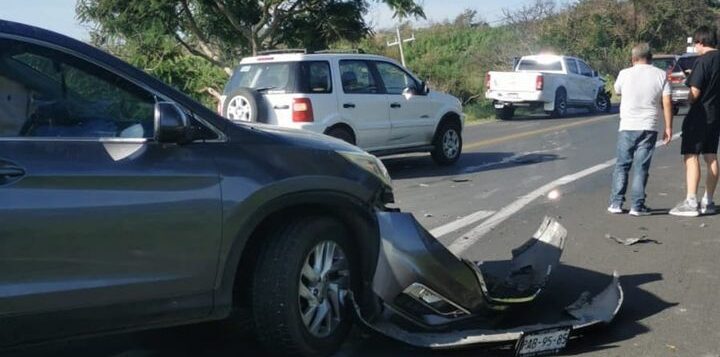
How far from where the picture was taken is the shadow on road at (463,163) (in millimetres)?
13125

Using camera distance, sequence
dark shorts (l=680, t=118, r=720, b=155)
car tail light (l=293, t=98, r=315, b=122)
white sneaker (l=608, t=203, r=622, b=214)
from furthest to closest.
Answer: car tail light (l=293, t=98, r=315, b=122), white sneaker (l=608, t=203, r=622, b=214), dark shorts (l=680, t=118, r=720, b=155)

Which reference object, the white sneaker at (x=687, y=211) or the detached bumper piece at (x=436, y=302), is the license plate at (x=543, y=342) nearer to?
the detached bumper piece at (x=436, y=302)

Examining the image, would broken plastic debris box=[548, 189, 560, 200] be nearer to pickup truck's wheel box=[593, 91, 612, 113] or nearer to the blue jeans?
the blue jeans

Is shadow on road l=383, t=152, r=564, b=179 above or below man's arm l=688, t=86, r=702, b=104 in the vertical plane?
below

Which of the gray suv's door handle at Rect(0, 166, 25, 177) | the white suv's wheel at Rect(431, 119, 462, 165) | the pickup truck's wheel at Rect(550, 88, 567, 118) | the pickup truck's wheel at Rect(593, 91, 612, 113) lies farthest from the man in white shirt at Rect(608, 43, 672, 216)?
the pickup truck's wheel at Rect(593, 91, 612, 113)

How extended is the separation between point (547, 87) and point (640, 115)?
55.9 feet

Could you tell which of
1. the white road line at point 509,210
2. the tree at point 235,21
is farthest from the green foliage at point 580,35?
the white road line at point 509,210

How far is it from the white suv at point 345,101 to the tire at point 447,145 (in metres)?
0.02

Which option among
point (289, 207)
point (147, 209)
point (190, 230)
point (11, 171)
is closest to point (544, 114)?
point (289, 207)

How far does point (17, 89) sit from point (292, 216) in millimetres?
1521

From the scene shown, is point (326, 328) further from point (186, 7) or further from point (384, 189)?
point (186, 7)

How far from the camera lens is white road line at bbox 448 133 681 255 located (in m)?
7.57

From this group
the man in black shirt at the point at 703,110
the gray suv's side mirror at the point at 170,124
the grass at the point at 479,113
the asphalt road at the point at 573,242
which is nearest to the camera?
the gray suv's side mirror at the point at 170,124

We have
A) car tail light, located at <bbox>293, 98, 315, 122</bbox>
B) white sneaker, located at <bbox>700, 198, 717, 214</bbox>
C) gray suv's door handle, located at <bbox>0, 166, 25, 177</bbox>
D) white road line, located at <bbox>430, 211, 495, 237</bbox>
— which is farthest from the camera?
car tail light, located at <bbox>293, 98, 315, 122</bbox>
